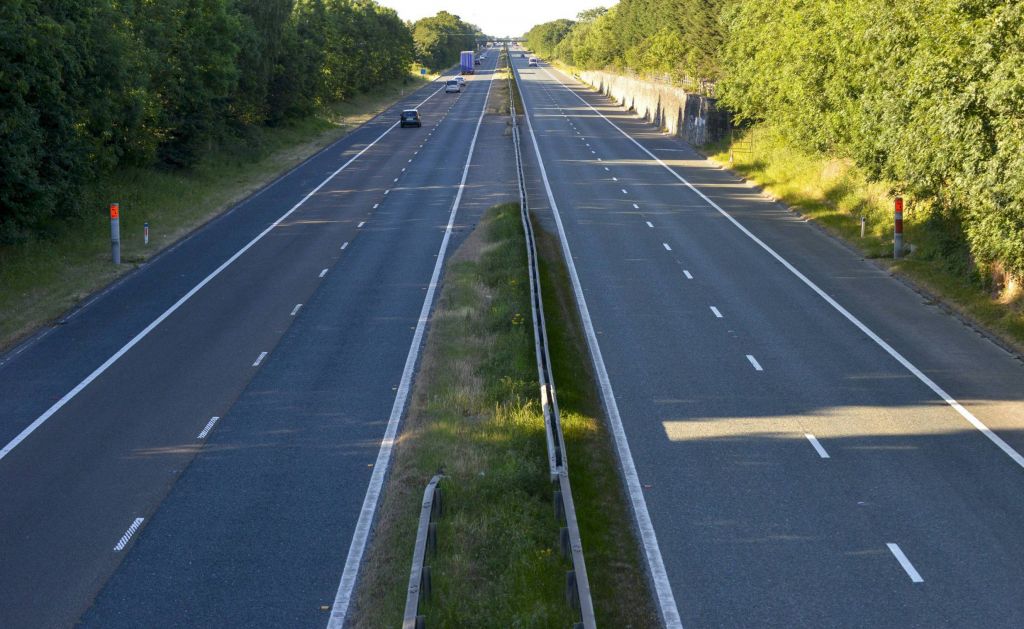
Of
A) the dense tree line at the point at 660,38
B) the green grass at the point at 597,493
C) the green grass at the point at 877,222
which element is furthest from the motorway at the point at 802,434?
the dense tree line at the point at 660,38

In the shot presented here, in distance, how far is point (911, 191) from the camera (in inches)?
1029

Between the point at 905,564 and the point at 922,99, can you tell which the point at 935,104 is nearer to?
the point at 922,99

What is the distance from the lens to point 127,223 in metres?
34.9

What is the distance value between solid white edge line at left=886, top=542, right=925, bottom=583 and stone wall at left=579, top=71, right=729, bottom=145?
50.3 meters

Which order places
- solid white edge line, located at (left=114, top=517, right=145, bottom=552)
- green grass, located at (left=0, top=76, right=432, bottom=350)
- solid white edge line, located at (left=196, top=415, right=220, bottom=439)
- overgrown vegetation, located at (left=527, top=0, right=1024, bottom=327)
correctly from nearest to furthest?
1. solid white edge line, located at (left=114, top=517, right=145, bottom=552)
2. solid white edge line, located at (left=196, top=415, right=220, bottom=439)
3. overgrown vegetation, located at (left=527, top=0, right=1024, bottom=327)
4. green grass, located at (left=0, top=76, right=432, bottom=350)

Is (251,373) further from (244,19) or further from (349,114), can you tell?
(349,114)

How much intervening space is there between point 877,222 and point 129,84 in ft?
77.7

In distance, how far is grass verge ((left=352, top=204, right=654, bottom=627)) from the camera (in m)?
10.5

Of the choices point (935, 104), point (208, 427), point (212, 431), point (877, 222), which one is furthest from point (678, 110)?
point (212, 431)

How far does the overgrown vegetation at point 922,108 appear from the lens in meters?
20.2

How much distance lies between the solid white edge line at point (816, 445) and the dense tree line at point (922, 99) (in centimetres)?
663

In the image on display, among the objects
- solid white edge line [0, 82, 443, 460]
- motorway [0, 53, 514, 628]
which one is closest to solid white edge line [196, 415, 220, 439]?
motorway [0, 53, 514, 628]

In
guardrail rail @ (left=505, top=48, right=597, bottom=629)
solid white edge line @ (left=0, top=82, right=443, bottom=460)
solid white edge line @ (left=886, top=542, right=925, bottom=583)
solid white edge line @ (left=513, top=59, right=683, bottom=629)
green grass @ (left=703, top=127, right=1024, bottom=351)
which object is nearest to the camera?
guardrail rail @ (left=505, top=48, right=597, bottom=629)

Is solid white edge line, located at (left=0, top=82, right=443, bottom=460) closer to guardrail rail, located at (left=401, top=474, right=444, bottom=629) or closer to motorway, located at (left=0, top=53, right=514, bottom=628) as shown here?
motorway, located at (left=0, top=53, right=514, bottom=628)
